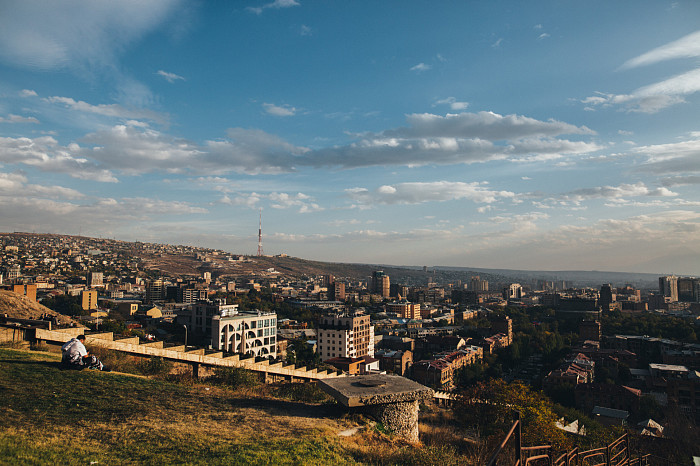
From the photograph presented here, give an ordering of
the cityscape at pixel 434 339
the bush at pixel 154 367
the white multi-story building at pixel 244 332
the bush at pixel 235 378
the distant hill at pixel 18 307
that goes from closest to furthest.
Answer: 1. the bush at pixel 154 367
2. the bush at pixel 235 378
3. the distant hill at pixel 18 307
4. the cityscape at pixel 434 339
5. the white multi-story building at pixel 244 332

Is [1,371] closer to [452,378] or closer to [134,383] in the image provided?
[134,383]

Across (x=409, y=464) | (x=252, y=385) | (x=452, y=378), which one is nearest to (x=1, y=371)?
(x=252, y=385)

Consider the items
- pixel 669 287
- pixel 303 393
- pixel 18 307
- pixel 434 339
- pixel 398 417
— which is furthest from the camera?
pixel 669 287

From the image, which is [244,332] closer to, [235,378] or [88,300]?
[235,378]

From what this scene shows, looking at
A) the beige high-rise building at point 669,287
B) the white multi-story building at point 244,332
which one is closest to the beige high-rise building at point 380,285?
the beige high-rise building at point 669,287

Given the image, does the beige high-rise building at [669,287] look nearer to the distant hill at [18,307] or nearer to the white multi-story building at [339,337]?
the white multi-story building at [339,337]

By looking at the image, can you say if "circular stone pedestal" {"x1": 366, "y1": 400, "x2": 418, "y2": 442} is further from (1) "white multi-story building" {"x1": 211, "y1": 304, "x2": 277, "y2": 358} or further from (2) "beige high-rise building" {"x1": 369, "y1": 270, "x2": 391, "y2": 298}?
(2) "beige high-rise building" {"x1": 369, "y1": 270, "x2": 391, "y2": 298}

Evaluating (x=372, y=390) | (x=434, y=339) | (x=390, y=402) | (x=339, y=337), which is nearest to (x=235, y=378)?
(x=372, y=390)
